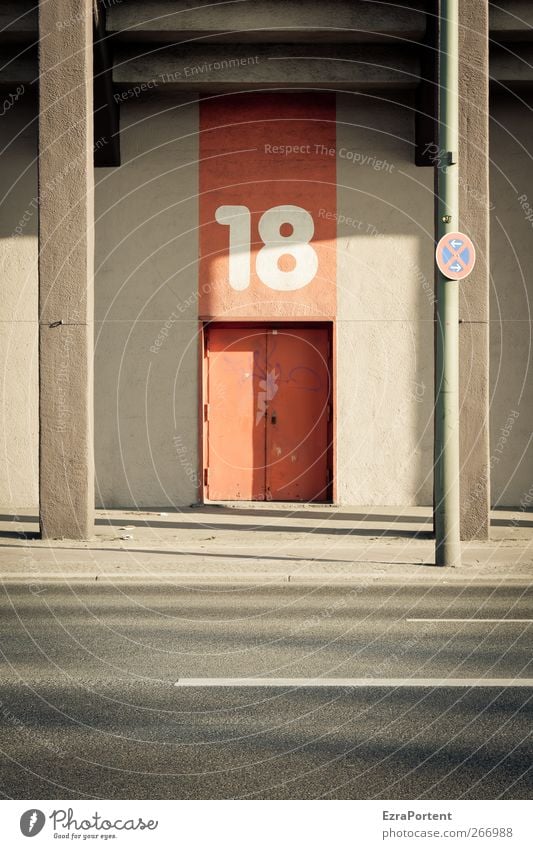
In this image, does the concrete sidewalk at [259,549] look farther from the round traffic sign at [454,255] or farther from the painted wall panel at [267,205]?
the painted wall panel at [267,205]

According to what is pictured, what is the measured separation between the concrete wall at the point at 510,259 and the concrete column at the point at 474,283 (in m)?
3.93

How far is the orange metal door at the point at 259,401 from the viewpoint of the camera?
16406 mm

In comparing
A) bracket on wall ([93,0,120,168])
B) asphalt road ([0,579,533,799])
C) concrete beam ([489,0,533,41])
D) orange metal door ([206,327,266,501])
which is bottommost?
asphalt road ([0,579,533,799])

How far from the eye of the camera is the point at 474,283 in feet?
40.5

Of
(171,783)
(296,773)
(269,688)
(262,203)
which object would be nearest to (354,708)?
(269,688)

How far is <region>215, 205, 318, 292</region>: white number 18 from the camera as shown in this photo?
16.1 meters

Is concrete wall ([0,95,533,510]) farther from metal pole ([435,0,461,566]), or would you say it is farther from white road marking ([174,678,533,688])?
white road marking ([174,678,533,688])

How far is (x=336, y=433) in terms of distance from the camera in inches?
639

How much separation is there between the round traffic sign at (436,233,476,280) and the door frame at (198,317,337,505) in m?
5.89

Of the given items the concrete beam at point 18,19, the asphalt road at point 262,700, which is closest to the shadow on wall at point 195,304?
the concrete beam at point 18,19

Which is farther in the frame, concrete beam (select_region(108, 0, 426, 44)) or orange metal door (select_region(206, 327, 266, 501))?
orange metal door (select_region(206, 327, 266, 501))

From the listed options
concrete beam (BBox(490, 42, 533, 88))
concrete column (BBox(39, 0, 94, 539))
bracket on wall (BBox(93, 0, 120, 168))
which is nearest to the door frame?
bracket on wall (BBox(93, 0, 120, 168))

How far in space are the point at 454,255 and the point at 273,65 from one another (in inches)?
251

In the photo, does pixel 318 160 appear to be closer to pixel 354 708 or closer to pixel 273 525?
pixel 273 525
